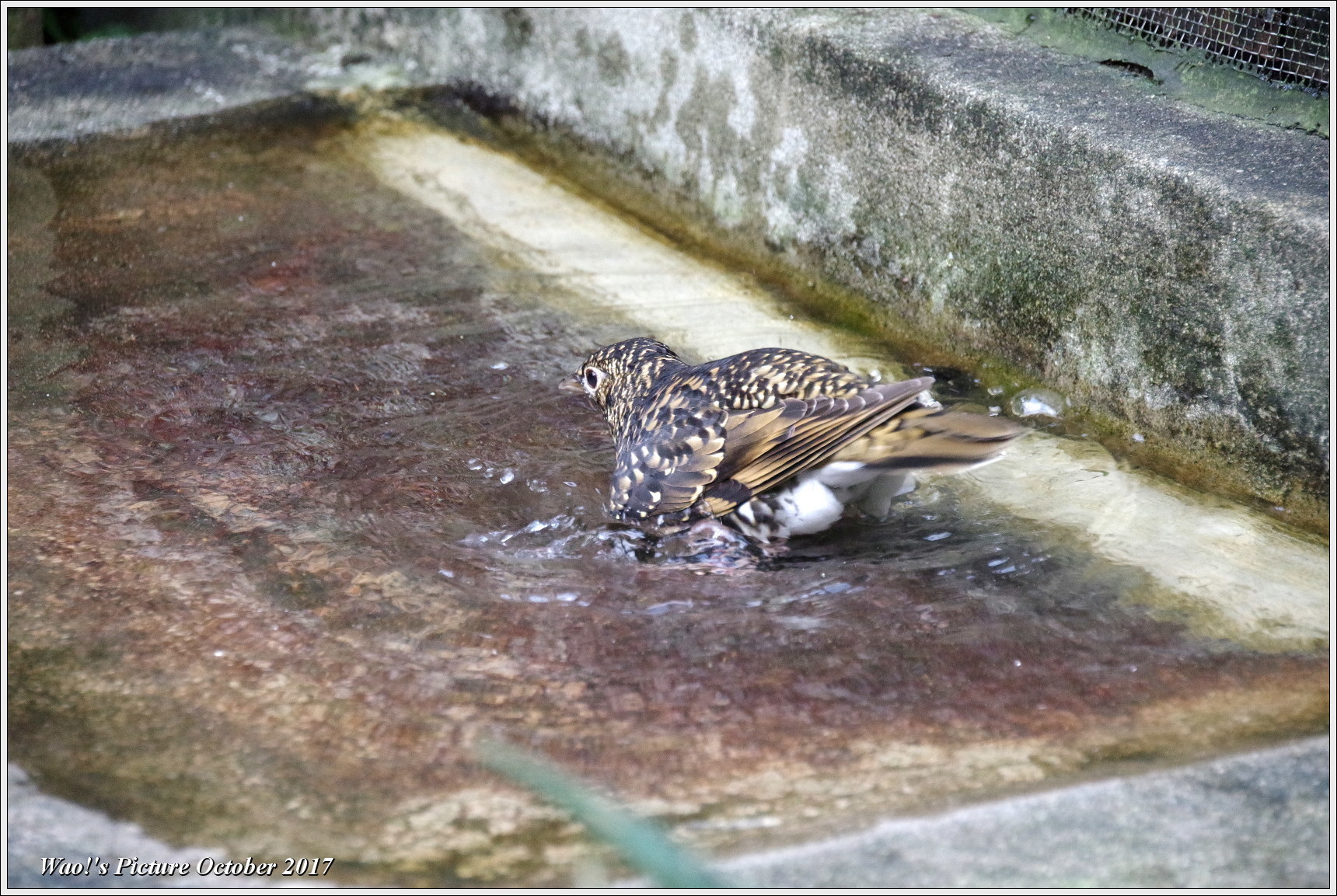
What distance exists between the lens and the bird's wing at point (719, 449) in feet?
11.3

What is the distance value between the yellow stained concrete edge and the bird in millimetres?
420

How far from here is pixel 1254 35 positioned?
407 centimetres

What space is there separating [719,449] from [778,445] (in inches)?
8.6

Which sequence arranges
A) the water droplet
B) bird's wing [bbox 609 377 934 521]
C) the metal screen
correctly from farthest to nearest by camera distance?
1. the water droplet
2. the metal screen
3. bird's wing [bbox 609 377 934 521]

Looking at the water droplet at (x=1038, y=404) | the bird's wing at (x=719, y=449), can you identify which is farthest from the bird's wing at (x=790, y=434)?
the water droplet at (x=1038, y=404)

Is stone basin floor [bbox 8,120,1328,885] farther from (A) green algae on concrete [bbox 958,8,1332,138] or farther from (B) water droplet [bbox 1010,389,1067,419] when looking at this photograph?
(A) green algae on concrete [bbox 958,8,1332,138]

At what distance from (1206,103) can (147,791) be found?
3.72m

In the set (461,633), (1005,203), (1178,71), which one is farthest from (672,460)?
(1178,71)

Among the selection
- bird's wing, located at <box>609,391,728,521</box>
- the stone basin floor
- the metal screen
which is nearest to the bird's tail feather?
the stone basin floor

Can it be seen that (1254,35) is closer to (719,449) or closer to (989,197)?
(989,197)

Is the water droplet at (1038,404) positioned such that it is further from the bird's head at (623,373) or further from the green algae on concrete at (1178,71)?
the bird's head at (623,373)

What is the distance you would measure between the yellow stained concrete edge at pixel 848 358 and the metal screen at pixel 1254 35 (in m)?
1.31

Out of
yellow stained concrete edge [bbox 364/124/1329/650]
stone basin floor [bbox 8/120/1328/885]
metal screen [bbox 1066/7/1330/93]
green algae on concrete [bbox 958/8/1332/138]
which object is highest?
metal screen [bbox 1066/7/1330/93]

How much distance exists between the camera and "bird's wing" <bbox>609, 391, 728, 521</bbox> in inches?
147
